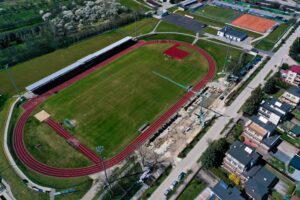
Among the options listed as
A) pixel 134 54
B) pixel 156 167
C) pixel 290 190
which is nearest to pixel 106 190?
pixel 156 167

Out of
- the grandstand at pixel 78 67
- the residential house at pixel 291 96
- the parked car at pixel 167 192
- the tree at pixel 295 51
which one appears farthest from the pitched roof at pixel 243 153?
the grandstand at pixel 78 67

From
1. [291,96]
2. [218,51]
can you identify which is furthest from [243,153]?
[218,51]

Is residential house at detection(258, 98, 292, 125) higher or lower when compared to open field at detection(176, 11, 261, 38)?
lower

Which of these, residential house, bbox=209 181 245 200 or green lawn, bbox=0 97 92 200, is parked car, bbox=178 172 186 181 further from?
green lawn, bbox=0 97 92 200

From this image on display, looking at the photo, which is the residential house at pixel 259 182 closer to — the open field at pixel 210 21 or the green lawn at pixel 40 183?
the green lawn at pixel 40 183

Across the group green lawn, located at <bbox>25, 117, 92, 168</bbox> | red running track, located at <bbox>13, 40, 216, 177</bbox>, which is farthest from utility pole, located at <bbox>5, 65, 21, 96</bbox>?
green lawn, located at <bbox>25, 117, 92, 168</bbox>

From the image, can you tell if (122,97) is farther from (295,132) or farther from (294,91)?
A: (294,91)

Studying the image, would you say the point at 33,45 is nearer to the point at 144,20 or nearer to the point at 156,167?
the point at 144,20
